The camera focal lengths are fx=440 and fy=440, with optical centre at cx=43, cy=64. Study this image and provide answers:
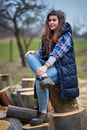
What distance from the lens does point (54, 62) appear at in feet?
17.6

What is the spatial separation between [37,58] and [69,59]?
0.40m

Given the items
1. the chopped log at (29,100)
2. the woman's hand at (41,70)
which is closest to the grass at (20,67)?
the chopped log at (29,100)

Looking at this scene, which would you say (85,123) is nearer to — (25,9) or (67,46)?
(67,46)

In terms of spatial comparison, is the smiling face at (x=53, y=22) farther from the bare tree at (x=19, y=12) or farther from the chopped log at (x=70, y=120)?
the bare tree at (x=19, y=12)

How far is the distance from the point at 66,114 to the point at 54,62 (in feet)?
2.32

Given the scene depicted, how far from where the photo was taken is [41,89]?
18.1ft

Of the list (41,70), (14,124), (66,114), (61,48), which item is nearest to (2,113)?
(14,124)

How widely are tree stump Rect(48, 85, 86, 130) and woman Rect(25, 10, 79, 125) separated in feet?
0.38

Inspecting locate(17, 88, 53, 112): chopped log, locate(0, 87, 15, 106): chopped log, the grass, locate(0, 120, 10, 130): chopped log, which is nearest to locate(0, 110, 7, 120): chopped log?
locate(17, 88, 53, 112): chopped log

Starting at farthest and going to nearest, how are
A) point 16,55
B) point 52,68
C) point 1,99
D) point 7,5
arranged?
point 16,55 → point 7,5 → point 1,99 → point 52,68

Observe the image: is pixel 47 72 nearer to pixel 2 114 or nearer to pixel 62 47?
pixel 62 47

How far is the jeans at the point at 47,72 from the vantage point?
5.38 m

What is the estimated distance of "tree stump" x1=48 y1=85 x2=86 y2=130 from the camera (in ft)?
18.2

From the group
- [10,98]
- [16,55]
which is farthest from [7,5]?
[10,98]
